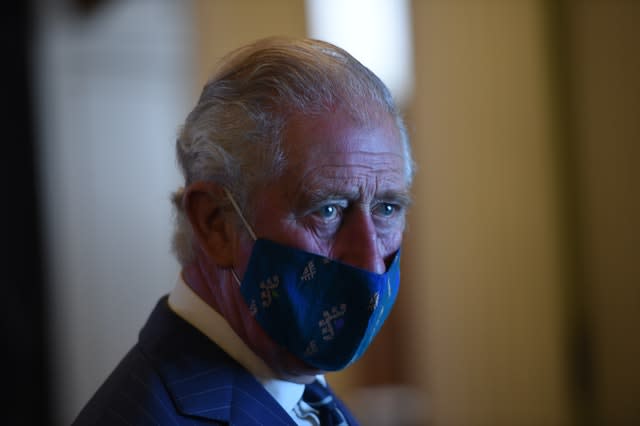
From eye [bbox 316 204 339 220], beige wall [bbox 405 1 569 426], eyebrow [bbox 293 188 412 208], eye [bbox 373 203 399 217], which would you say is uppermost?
eyebrow [bbox 293 188 412 208]

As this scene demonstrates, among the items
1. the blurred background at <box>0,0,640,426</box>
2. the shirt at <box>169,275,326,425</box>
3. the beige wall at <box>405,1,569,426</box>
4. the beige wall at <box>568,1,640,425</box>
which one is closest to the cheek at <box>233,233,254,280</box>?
the shirt at <box>169,275,326,425</box>

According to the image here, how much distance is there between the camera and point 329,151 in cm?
137

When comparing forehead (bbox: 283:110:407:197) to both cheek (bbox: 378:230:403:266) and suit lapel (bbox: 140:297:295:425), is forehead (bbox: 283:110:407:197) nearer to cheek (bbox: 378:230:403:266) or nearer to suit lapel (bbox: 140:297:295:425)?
cheek (bbox: 378:230:403:266)

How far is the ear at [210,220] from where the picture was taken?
57.5 inches

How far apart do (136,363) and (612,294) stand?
4620 mm

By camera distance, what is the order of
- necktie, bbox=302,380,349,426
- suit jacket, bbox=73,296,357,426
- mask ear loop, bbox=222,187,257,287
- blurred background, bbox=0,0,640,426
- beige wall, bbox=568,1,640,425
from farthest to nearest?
blurred background, bbox=0,0,640,426 → beige wall, bbox=568,1,640,425 → necktie, bbox=302,380,349,426 → mask ear loop, bbox=222,187,257,287 → suit jacket, bbox=73,296,357,426

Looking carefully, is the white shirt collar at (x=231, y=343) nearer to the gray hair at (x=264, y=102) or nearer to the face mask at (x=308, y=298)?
the face mask at (x=308, y=298)

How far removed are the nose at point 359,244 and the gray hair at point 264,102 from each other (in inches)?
6.7

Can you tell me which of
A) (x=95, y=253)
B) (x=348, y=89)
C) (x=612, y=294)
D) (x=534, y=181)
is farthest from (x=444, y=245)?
(x=348, y=89)

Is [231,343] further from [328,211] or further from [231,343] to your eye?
[328,211]

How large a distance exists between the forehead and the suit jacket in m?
0.37

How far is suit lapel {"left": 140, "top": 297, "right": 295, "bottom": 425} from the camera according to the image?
4.44 feet

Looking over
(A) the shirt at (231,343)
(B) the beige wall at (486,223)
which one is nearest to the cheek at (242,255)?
(A) the shirt at (231,343)

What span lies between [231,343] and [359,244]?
0.31m
